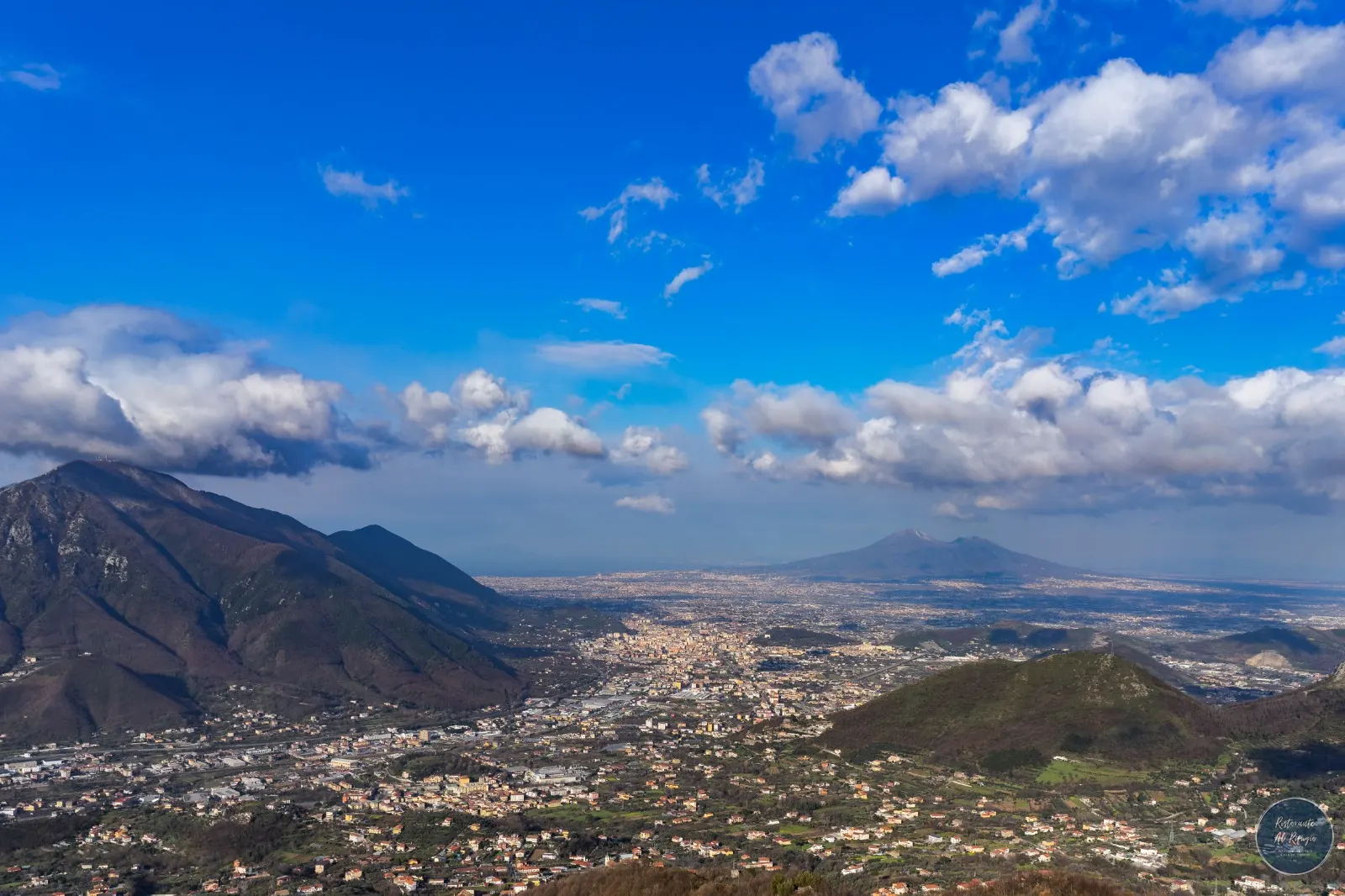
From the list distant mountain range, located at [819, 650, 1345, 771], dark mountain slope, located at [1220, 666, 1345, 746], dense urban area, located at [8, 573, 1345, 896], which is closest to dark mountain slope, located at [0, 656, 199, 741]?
dense urban area, located at [8, 573, 1345, 896]

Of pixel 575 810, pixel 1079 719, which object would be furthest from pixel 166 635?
pixel 1079 719

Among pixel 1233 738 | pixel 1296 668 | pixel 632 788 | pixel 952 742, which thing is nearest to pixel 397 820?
pixel 632 788

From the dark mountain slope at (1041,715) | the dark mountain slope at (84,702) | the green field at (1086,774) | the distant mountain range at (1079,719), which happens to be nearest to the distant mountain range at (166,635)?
the dark mountain slope at (84,702)

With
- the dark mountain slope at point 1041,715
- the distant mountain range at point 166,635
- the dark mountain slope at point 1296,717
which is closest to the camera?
the dark mountain slope at point 1296,717

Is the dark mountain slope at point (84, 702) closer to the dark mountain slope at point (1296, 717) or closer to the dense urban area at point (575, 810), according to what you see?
the dense urban area at point (575, 810)

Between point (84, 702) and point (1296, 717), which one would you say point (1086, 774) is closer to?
point (1296, 717)

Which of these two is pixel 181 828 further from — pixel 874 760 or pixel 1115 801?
pixel 1115 801

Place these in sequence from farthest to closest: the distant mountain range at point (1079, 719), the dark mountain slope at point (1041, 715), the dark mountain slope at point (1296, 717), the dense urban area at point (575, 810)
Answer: the dark mountain slope at point (1041, 715)
the distant mountain range at point (1079, 719)
the dark mountain slope at point (1296, 717)
the dense urban area at point (575, 810)

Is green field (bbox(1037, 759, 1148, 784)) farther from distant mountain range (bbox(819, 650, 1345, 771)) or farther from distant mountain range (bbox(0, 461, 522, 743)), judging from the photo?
distant mountain range (bbox(0, 461, 522, 743))
